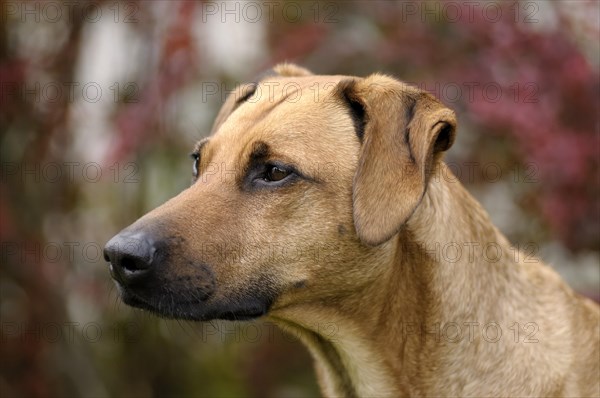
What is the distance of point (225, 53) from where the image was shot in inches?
328

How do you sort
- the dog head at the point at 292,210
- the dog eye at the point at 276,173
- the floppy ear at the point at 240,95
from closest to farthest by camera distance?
the dog head at the point at 292,210 < the dog eye at the point at 276,173 < the floppy ear at the point at 240,95

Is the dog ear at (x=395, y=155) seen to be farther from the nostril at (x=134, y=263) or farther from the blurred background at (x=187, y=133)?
the blurred background at (x=187, y=133)

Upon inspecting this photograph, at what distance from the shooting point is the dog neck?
152 inches

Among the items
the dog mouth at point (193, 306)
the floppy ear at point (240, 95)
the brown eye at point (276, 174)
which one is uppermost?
the floppy ear at point (240, 95)

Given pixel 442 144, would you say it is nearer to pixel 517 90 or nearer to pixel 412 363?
pixel 412 363

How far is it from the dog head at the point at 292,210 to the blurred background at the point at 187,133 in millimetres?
1935

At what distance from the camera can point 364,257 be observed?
3.84 m

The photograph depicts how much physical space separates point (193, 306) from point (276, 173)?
65cm

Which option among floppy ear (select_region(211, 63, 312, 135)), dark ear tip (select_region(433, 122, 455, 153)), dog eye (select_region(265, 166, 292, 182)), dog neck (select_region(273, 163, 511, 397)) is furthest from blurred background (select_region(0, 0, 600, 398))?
dog eye (select_region(265, 166, 292, 182))

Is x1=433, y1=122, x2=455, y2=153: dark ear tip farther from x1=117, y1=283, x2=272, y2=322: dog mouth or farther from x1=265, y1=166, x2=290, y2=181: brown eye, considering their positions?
x1=117, y1=283, x2=272, y2=322: dog mouth

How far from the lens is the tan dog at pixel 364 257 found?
3.61 meters

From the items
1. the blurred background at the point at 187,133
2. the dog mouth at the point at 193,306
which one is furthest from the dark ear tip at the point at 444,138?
the blurred background at the point at 187,133

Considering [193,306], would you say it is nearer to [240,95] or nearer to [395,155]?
[395,155]

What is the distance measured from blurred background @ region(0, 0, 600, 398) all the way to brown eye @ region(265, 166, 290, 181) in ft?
7.26
